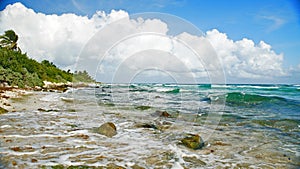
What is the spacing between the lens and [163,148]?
19.1 ft

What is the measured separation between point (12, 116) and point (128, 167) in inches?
243

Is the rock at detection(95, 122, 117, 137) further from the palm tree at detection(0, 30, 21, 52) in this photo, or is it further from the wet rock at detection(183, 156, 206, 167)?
the palm tree at detection(0, 30, 21, 52)

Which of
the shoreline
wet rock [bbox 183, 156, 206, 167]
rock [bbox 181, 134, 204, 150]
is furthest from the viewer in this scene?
the shoreline

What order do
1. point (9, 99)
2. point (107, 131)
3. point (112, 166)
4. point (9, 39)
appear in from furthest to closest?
point (9, 39)
point (9, 99)
point (107, 131)
point (112, 166)

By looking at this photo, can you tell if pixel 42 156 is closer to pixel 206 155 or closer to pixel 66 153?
pixel 66 153

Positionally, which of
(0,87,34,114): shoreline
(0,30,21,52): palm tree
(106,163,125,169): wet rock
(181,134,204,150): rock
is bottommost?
(106,163,125,169): wet rock

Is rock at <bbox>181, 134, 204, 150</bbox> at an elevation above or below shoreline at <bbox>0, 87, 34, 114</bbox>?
below

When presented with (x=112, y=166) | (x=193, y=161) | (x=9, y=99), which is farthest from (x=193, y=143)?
(x=9, y=99)

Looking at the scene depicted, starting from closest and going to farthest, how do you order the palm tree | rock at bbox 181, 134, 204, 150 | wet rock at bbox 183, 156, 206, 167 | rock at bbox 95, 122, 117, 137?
1. wet rock at bbox 183, 156, 206, 167
2. rock at bbox 181, 134, 204, 150
3. rock at bbox 95, 122, 117, 137
4. the palm tree

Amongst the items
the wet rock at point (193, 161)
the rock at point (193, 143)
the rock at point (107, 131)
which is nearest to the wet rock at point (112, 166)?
the wet rock at point (193, 161)

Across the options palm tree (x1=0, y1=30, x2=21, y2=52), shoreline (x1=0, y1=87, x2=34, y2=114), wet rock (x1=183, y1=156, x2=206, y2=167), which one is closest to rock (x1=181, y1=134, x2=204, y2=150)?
wet rock (x1=183, y1=156, x2=206, y2=167)

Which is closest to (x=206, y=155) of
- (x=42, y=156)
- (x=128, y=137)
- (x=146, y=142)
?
(x=146, y=142)

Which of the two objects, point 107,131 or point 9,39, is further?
point 9,39

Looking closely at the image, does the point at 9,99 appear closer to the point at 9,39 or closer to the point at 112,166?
the point at 112,166
